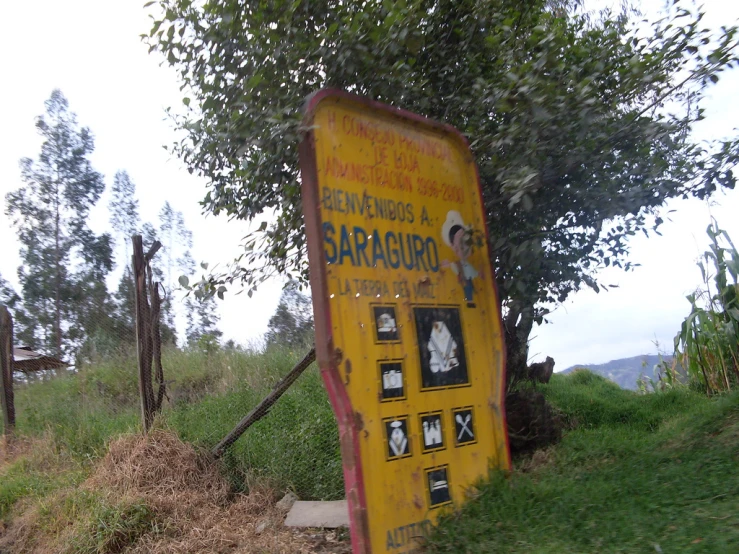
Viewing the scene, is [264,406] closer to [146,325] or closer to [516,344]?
[146,325]

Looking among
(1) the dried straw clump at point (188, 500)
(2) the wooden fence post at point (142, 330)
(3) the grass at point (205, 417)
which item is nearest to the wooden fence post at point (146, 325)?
(2) the wooden fence post at point (142, 330)

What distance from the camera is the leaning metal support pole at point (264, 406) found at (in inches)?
199

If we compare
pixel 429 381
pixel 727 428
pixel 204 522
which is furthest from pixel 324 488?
pixel 727 428

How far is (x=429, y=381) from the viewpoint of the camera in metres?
3.86

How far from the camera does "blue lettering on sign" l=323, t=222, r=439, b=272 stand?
354 centimetres

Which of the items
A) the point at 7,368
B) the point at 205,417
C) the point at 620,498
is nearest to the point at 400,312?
the point at 620,498

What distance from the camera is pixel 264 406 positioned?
5.24 metres

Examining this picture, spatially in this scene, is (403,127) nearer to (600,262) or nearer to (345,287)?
(345,287)

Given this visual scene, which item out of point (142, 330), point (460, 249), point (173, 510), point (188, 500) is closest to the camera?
point (460, 249)

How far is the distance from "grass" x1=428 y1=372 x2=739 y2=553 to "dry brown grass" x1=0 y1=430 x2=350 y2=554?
1250mm

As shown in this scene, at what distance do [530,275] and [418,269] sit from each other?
122 centimetres

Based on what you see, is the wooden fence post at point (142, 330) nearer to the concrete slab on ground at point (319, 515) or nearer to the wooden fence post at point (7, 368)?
the concrete slab on ground at point (319, 515)

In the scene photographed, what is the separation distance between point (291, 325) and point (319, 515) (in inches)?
150

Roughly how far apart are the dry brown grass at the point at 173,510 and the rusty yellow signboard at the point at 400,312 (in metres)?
1.15
